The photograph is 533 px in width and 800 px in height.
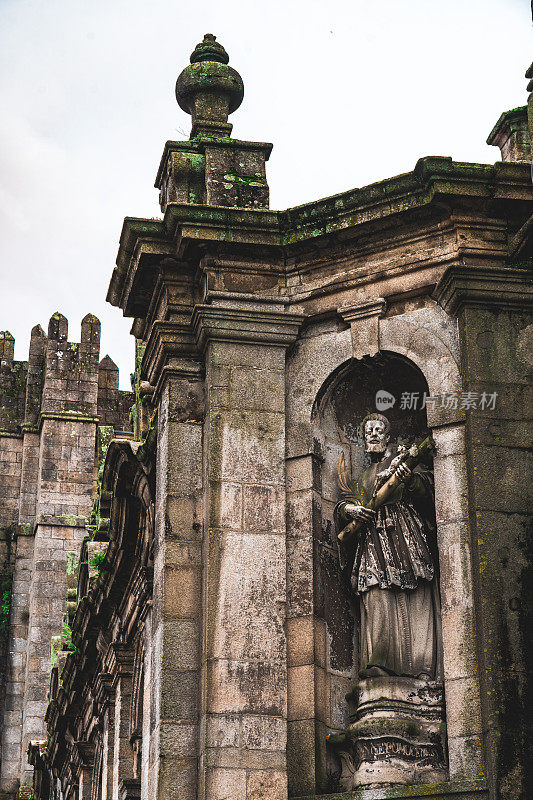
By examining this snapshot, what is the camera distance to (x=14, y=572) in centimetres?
3198

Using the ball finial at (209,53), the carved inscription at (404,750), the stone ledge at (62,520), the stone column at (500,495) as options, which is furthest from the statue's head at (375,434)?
the stone ledge at (62,520)

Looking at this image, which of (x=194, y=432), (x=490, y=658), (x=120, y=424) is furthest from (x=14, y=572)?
(x=490, y=658)

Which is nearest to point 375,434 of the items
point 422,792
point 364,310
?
point 364,310

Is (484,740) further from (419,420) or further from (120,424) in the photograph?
(120,424)

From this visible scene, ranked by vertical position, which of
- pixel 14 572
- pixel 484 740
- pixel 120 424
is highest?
pixel 120 424

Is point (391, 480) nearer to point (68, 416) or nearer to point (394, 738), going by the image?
point (394, 738)

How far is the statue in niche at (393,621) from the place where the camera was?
1191cm

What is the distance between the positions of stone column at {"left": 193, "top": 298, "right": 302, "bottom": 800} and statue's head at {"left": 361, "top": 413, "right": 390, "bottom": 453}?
2.43 ft

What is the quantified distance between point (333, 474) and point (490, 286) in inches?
79.6

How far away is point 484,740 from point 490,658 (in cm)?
57

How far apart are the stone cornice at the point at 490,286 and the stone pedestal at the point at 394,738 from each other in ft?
9.62

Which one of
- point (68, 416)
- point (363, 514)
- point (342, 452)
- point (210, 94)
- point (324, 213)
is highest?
point (68, 416)

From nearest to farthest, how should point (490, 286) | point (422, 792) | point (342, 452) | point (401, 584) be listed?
point (422, 792), point (401, 584), point (490, 286), point (342, 452)

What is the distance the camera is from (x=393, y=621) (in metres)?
12.5
